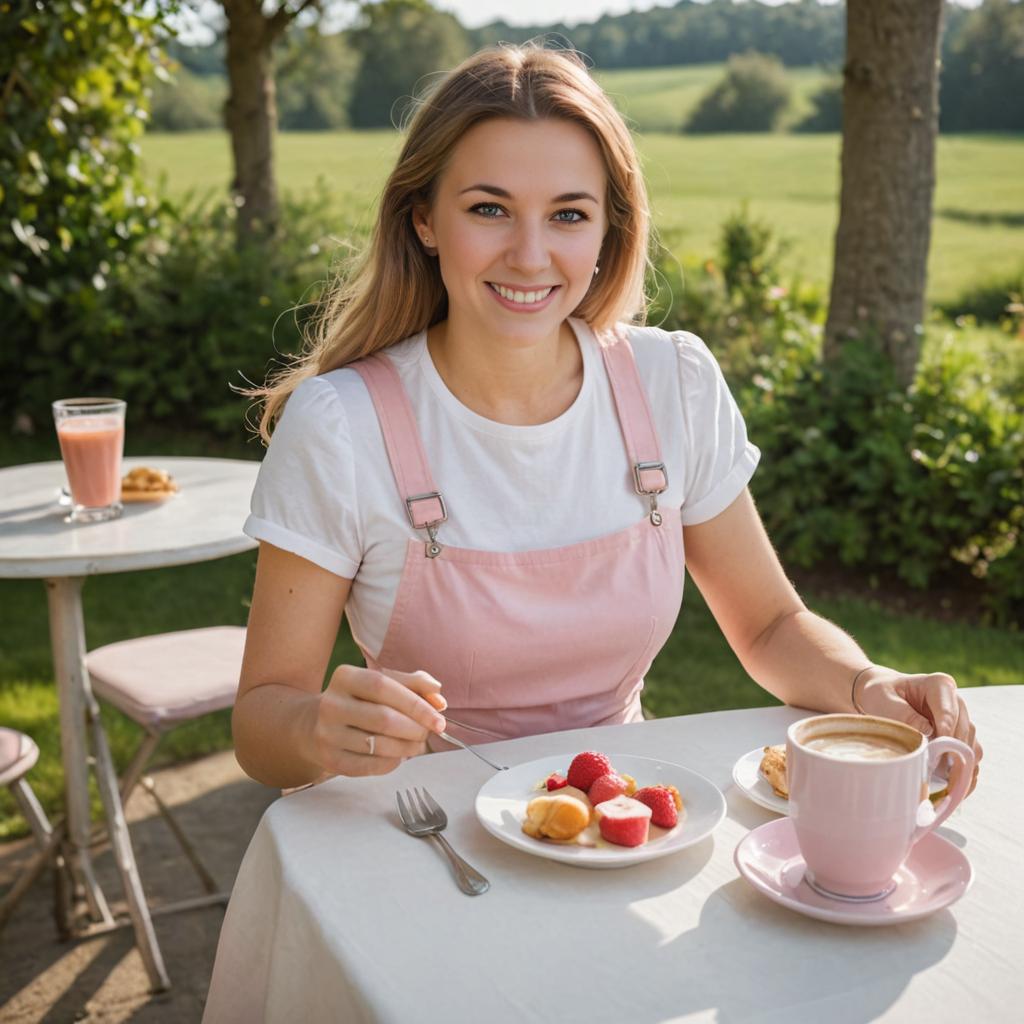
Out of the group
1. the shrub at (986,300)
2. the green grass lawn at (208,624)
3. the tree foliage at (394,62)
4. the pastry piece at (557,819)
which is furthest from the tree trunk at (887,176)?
the tree foliage at (394,62)

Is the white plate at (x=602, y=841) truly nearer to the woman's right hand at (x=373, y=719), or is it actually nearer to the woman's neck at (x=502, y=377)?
the woman's right hand at (x=373, y=719)

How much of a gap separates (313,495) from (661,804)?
676 millimetres

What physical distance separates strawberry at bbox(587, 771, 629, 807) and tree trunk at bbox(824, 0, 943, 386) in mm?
3844

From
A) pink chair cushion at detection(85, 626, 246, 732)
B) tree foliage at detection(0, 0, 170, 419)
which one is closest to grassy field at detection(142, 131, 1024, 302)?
tree foliage at detection(0, 0, 170, 419)

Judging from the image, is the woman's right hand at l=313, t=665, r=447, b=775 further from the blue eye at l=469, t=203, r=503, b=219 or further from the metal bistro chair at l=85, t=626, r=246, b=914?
the metal bistro chair at l=85, t=626, r=246, b=914

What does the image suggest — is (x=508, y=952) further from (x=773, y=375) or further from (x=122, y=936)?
(x=773, y=375)

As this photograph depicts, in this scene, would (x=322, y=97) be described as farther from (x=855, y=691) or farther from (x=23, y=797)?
(x=855, y=691)

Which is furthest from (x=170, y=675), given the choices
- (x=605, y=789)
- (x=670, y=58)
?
(x=670, y=58)

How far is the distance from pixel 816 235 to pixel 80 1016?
1606 cm

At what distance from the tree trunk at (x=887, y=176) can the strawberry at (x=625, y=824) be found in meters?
3.91

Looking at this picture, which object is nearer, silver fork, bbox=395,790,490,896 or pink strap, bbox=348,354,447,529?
silver fork, bbox=395,790,490,896

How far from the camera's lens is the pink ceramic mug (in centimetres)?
113

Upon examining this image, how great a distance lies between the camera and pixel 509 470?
6.12ft

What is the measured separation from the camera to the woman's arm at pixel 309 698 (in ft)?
4.38
